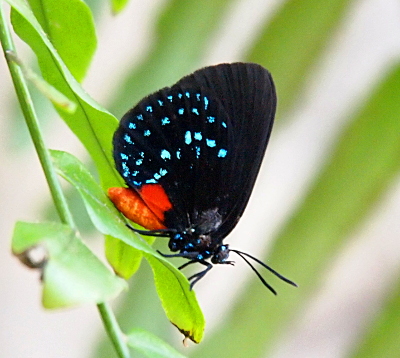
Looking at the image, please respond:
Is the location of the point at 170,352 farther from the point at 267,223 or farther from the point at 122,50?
the point at 122,50

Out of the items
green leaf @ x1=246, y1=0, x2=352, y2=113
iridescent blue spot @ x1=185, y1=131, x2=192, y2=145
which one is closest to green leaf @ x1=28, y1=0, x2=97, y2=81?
iridescent blue spot @ x1=185, y1=131, x2=192, y2=145

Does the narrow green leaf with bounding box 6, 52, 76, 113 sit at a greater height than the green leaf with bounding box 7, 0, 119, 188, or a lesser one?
greater

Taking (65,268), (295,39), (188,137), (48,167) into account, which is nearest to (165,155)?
(188,137)

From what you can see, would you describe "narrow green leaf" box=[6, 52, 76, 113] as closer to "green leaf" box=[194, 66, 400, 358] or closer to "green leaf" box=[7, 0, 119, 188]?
"green leaf" box=[7, 0, 119, 188]

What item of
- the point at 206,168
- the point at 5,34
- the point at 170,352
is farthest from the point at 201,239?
the point at 5,34

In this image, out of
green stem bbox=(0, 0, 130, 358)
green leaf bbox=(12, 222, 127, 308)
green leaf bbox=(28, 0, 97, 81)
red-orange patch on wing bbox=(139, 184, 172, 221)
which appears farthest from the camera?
red-orange patch on wing bbox=(139, 184, 172, 221)

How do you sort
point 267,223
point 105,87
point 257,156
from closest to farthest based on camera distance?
point 257,156 < point 105,87 < point 267,223
